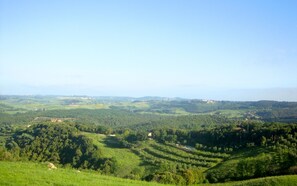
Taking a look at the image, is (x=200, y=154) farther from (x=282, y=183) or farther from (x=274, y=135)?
(x=282, y=183)

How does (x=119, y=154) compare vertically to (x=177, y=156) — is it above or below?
below

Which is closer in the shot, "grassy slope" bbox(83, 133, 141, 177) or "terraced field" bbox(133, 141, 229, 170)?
"terraced field" bbox(133, 141, 229, 170)

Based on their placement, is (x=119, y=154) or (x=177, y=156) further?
(x=119, y=154)

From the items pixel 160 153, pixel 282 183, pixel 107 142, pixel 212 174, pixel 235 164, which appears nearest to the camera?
pixel 282 183

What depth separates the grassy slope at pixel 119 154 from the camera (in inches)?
3851

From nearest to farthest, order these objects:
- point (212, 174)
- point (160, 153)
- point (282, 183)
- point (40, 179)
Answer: point (40, 179) < point (282, 183) < point (212, 174) < point (160, 153)

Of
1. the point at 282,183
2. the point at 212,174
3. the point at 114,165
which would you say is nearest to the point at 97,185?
the point at 282,183

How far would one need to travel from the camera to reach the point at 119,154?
378 ft

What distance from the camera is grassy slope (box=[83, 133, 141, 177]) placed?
9782cm

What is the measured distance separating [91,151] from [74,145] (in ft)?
41.7

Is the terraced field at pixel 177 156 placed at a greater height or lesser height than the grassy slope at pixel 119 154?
greater

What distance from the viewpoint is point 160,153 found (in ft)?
363

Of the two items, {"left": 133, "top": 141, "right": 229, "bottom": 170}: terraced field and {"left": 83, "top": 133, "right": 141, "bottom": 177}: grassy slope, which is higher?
{"left": 133, "top": 141, "right": 229, "bottom": 170}: terraced field

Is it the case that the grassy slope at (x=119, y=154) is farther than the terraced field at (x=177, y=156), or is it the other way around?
the grassy slope at (x=119, y=154)
